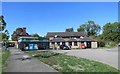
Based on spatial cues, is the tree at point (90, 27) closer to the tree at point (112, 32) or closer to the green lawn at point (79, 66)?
the tree at point (112, 32)

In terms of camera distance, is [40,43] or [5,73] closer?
[5,73]

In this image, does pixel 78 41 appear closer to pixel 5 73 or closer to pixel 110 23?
pixel 110 23

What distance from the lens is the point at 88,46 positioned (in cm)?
7450

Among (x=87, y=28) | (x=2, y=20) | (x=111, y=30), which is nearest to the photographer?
(x=2, y=20)

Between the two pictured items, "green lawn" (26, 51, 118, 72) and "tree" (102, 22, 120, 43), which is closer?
"green lawn" (26, 51, 118, 72)

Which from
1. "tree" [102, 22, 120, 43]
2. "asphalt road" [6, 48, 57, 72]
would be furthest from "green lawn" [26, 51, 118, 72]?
"tree" [102, 22, 120, 43]

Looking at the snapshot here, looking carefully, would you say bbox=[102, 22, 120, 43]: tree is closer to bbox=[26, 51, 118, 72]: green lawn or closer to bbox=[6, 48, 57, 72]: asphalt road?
bbox=[26, 51, 118, 72]: green lawn

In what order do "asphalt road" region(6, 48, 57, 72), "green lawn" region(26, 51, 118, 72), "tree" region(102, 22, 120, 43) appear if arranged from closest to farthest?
"green lawn" region(26, 51, 118, 72) → "asphalt road" region(6, 48, 57, 72) → "tree" region(102, 22, 120, 43)

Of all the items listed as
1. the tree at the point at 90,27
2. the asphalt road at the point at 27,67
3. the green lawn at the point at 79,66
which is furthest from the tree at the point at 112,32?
the asphalt road at the point at 27,67

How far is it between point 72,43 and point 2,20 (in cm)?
3679

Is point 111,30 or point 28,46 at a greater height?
point 111,30

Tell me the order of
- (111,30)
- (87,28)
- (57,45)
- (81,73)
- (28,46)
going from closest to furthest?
1. (81,73)
2. (28,46)
3. (57,45)
4. (111,30)
5. (87,28)

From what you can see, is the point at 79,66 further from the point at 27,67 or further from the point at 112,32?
the point at 112,32

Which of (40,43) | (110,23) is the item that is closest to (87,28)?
(110,23)
